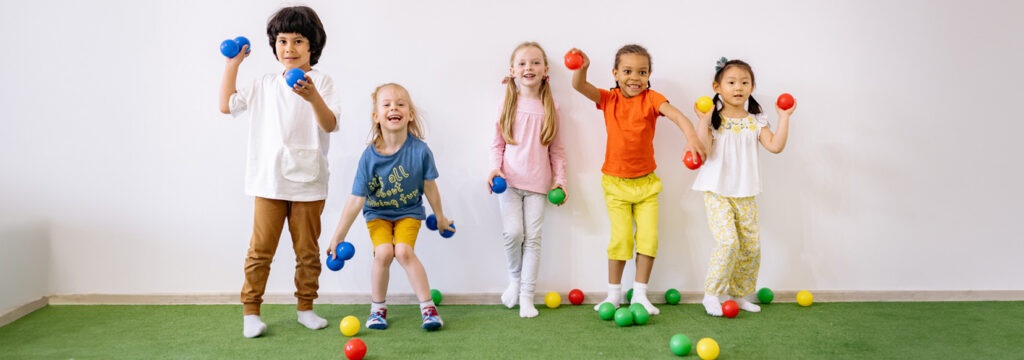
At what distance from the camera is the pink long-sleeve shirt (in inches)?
130

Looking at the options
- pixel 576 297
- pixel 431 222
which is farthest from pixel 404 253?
pixel 576 297

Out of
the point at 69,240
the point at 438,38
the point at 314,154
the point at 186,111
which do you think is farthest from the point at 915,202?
the point at 69,240

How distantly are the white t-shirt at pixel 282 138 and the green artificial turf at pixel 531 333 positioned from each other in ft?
2.21

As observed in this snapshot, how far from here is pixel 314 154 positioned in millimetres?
2955

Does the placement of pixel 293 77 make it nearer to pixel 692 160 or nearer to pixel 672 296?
pixel 692 160

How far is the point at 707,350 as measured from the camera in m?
2.52

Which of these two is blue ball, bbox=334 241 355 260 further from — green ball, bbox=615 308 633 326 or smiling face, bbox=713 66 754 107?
smiling face, bbox=713 66 754 107

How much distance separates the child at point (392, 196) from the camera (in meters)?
3.03

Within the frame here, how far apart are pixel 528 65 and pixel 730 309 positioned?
60.8 inches

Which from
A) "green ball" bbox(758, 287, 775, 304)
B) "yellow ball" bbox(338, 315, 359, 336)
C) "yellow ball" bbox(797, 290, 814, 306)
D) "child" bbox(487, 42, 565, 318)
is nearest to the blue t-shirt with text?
"child" bbox(487, 42, 565, 318)

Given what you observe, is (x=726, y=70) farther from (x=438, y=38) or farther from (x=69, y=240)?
(x=69, y=240)

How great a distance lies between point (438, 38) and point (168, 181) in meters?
1.63

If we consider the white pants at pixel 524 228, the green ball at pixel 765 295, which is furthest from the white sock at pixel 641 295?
the green ball at pixel 765 295

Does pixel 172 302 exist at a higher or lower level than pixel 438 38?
lower
